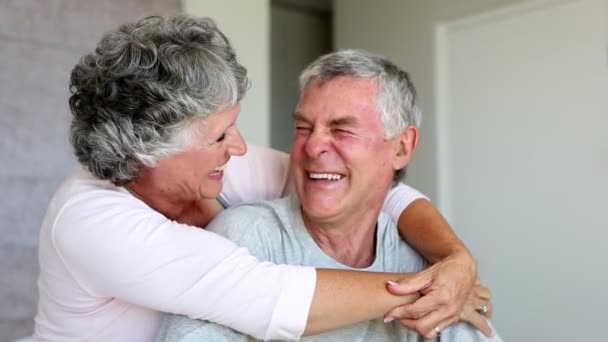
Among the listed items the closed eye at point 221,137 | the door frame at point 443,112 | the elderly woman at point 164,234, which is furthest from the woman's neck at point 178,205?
the door frame at point 443,112

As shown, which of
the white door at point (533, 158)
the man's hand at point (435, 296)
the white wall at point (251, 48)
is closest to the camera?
the man's hand at point (435, 296)

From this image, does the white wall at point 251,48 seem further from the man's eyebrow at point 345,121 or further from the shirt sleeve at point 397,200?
the man's eyebrow at point 345,121

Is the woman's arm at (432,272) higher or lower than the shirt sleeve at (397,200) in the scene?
lower

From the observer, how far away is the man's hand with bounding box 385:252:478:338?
1146 millimetres

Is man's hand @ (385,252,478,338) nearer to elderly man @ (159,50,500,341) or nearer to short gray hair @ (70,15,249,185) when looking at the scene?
elderly man @ (159,50,500,341)

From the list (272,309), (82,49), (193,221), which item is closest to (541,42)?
(82,49)

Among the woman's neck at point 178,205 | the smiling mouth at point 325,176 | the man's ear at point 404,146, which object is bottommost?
the woman's neck at point 178,205

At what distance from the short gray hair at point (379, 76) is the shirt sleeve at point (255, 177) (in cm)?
20

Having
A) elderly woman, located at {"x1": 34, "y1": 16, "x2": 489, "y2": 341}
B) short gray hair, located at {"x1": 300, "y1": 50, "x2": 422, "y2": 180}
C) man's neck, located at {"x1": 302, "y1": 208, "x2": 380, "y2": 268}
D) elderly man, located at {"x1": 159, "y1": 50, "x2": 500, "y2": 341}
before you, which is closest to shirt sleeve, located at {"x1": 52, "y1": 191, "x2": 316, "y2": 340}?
elderly woman, located at {"x1": 34, "y1": 16, "x2": 489, "y2": 341}

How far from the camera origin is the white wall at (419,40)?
136 inches

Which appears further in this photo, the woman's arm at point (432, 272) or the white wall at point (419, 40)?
the white wall at point (419, 40)

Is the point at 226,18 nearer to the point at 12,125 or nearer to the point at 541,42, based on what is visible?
the point at 12,125

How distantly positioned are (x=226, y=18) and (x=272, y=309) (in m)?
2.14

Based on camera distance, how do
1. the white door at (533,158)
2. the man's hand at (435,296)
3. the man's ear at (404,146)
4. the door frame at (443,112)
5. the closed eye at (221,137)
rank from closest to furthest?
1. the man's hand at (435,296)
2. the closed eye at (221,137)
3. the man's ear at (404,146)
4. the white door at (533,158)
5. the door frame at (443,112)
